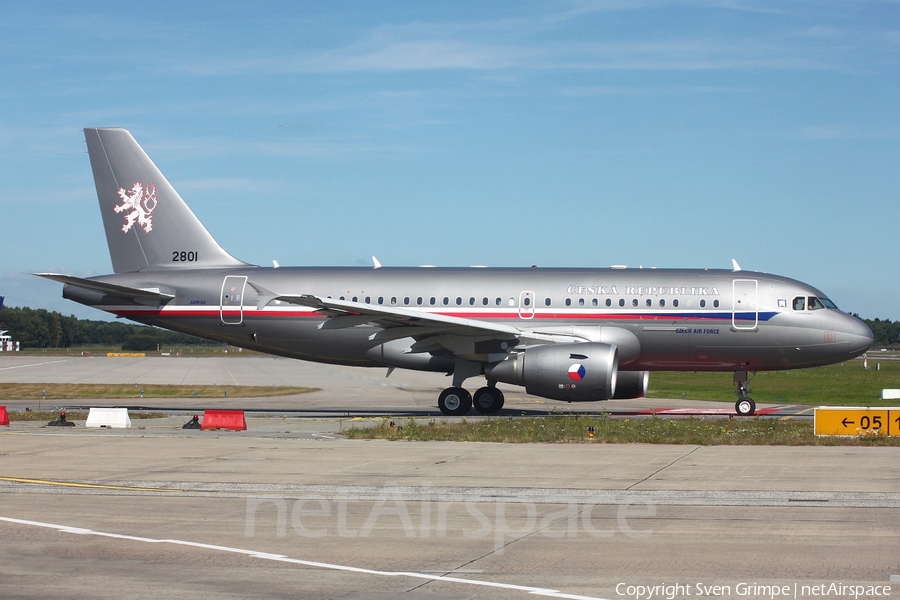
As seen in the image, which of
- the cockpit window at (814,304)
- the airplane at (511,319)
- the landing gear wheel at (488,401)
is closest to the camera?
the airplane at (511,319)

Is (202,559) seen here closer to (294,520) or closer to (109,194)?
(294,520)

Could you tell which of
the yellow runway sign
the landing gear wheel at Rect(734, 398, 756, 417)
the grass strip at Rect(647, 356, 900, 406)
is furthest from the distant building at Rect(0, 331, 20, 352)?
the yellow runway sign

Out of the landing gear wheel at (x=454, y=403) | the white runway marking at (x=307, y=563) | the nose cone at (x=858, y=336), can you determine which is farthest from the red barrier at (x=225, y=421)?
the nose cone at (x=858, y=336)

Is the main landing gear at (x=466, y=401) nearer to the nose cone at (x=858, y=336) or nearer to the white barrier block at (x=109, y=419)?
the white barrier block at (x=109, y=419)

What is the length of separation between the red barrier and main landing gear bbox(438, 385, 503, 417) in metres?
6.70

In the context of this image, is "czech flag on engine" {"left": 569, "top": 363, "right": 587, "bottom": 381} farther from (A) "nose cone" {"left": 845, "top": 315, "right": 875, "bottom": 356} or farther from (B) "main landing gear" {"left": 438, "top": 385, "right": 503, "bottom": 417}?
(A) "nose cone" {"left": 845, "top": 315, "right": 875, "bottom": 356}

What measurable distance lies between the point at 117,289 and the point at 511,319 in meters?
11.6

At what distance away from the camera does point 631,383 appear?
29.0 meters

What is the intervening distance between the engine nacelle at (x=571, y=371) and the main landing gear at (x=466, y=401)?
93.1 inches

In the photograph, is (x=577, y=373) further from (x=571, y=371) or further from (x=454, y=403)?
(x=454, y=403)

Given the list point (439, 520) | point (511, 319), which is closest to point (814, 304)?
point (511, 319)

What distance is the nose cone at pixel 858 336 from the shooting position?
27547mm

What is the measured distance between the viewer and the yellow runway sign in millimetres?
20562

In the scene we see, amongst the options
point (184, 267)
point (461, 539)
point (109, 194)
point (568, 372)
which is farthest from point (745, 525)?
point (109, 194)
